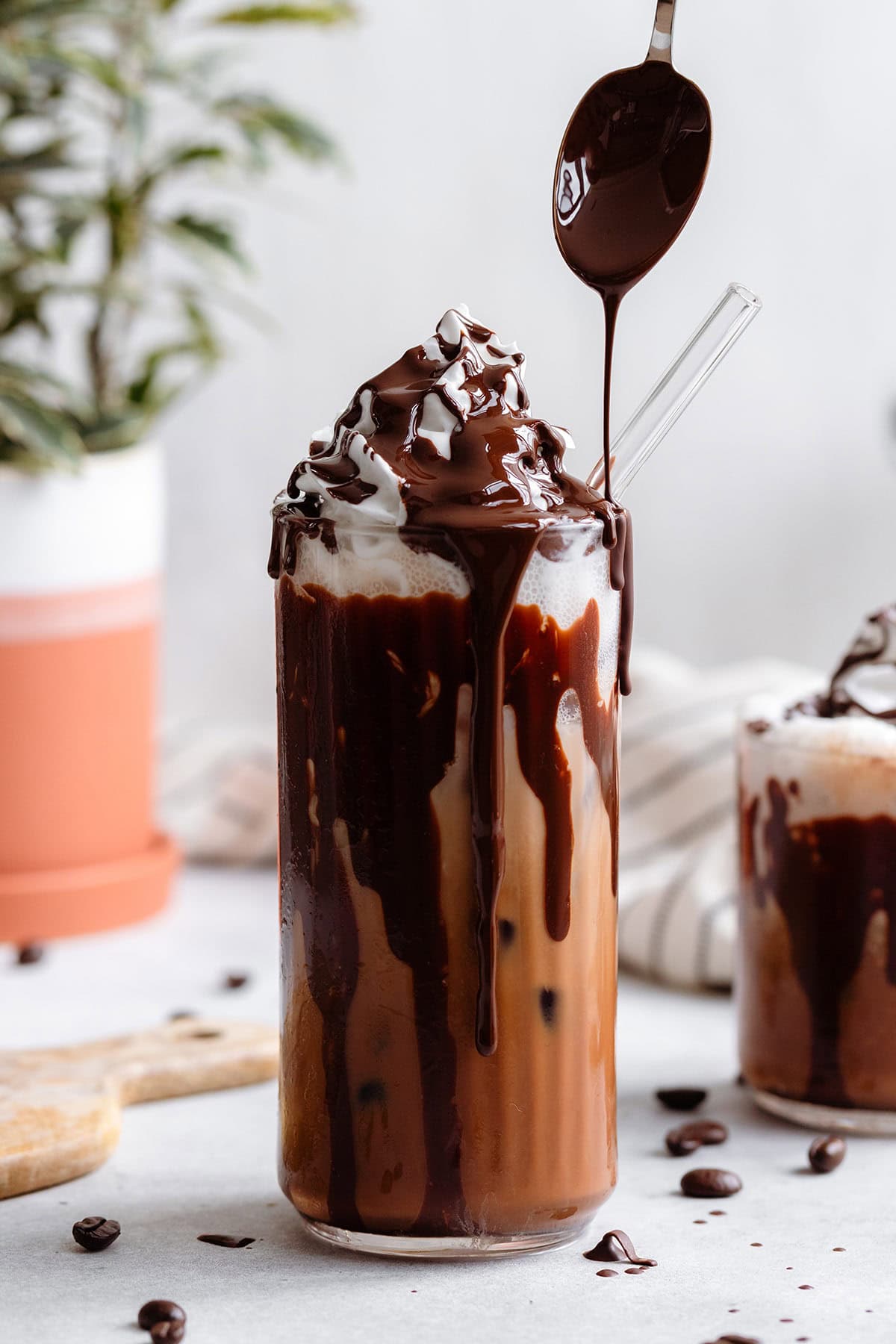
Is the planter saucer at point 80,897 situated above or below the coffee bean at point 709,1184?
above

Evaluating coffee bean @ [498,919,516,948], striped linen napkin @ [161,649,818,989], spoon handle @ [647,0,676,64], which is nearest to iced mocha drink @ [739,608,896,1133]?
striped linen napkin @ [161,649,818,989]

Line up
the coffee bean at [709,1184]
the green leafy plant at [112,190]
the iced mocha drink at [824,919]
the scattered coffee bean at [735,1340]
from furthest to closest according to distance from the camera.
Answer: the green leafy plant at [112,190], the iced mocha drink at [824,919], the coffee bean at [709,1184], the scattered coffee bean at [735,1340]

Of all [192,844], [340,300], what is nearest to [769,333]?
[340,300]

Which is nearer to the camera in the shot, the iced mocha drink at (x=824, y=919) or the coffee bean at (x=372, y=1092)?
the coffee bean at (x=372, y=1092)

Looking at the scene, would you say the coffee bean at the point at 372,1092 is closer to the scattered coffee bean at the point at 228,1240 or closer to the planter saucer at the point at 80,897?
the scattered coffee bean at the point at 228,1240

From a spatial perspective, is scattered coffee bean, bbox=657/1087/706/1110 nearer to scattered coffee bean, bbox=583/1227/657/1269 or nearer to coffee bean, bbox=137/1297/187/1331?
scattered coffee bean, bbox=583/1227/657/1269

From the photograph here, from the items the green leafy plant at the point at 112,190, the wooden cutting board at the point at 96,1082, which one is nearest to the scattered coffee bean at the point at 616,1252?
the wooden cutting board at the point at 96,1082
